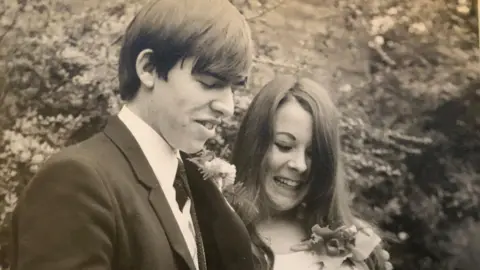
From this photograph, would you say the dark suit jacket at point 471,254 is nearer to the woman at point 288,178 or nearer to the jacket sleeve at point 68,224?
the woman at point 288,178

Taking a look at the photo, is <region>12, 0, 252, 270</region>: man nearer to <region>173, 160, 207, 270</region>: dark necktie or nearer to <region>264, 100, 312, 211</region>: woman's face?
<region>173, 160, 207, 270</region>: dark necktie

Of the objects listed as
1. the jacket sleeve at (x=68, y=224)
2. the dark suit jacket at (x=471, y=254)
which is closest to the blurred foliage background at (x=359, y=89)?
the dark suit jacket at (x=471, y=254)

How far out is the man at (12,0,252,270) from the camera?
1.12m

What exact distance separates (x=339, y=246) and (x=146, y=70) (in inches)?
21.2

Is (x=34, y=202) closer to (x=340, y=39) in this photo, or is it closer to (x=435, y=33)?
(x=340, y=39)

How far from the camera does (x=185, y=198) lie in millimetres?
1246

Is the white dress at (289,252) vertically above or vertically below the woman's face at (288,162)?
below

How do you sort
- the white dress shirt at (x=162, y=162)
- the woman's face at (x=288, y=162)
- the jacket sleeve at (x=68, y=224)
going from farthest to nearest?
1. the woman's face at (x=288, y=162)
2. the white dress shirt at (x=162, y=162)
3. the jacket sleeve at (x=68, y=224)

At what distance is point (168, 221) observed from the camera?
1177 millimetres

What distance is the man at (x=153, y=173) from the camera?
112cm

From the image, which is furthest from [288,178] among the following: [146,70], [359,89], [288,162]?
[146,70]

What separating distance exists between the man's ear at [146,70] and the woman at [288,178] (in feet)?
0.71

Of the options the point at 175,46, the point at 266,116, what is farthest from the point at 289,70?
the point at 175,46

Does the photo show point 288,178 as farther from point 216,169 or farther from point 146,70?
point 146,70
